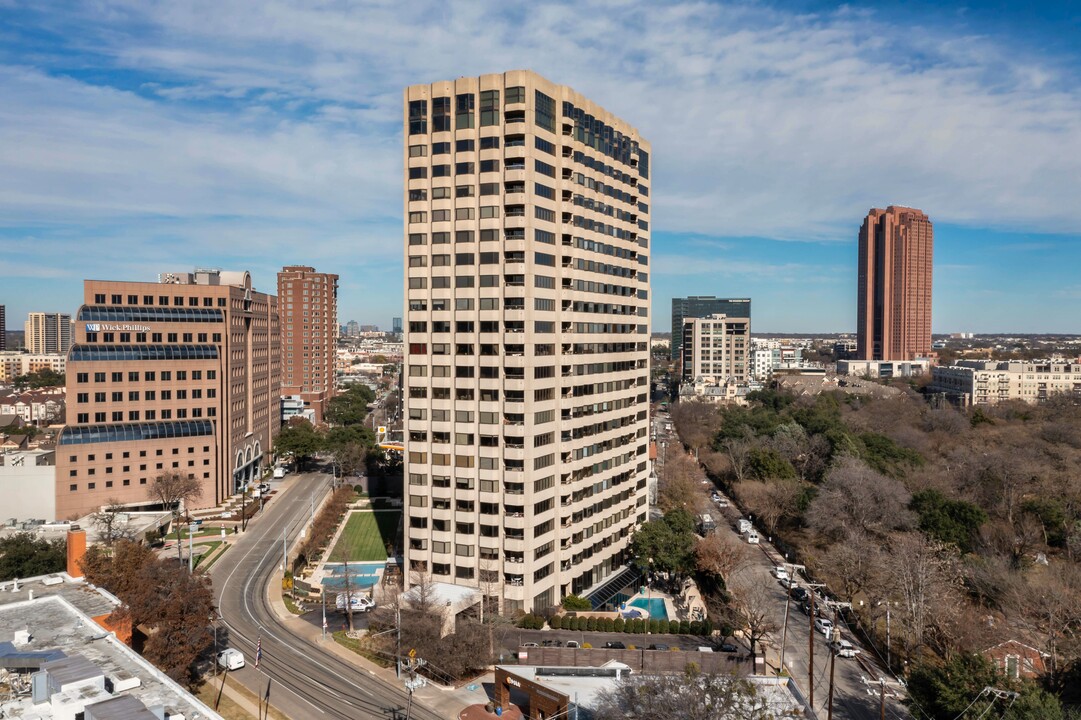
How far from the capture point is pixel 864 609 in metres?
61.7

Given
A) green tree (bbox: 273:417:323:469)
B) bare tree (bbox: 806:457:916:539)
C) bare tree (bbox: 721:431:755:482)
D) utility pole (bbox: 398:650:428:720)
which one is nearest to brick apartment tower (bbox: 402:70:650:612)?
utility pole (bbox: 398:650:428:720)

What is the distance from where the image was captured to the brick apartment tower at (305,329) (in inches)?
7254

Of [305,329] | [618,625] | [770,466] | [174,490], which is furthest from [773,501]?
[305,329]

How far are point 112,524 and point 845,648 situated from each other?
7983 centimetres

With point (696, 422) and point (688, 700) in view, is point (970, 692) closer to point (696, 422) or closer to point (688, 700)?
point (688, 700)

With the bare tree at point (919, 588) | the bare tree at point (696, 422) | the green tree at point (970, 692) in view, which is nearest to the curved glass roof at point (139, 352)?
the bare tree at point (919, 588)

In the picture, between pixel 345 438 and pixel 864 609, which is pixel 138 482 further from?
pixel 864 609

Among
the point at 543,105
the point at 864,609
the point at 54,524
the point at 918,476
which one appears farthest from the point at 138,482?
the point at 918,476

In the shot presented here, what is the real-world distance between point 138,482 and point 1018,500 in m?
115

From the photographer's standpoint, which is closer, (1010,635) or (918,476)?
(1010,635)

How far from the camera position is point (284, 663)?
52.9 metres

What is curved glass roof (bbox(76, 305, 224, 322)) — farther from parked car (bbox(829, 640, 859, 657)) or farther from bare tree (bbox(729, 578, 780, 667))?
parked car (bbox(829, 640, 859, 657))

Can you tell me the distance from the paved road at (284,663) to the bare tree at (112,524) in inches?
416

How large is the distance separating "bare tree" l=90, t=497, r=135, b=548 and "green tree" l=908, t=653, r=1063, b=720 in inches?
2624
